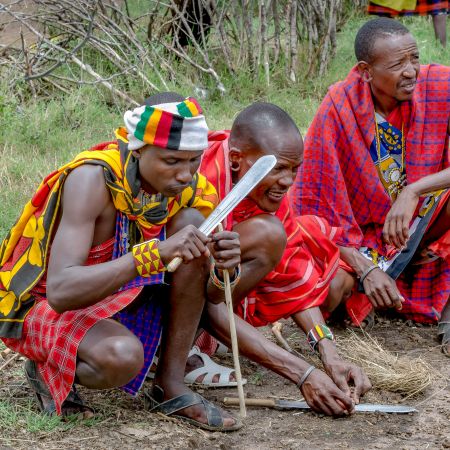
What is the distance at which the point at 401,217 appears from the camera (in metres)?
4.18

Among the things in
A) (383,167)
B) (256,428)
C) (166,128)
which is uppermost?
(166,128)

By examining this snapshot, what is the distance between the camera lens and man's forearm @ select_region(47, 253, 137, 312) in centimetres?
301

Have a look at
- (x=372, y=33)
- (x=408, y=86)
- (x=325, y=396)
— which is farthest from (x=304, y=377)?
(x=372, y=33)

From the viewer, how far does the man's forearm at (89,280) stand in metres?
3.01

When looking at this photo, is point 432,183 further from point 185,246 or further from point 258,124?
point 185,246

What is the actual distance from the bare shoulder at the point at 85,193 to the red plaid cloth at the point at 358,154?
1.46 m

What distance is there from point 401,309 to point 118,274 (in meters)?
1.92

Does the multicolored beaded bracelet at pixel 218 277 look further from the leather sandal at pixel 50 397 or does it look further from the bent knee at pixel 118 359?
the leather sandal at pixel 50 397

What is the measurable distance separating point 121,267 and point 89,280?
0.35ft

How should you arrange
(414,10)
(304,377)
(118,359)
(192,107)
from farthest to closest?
1. (414,10)
2. (304,377)
3. (192,107)
4. (118,359)

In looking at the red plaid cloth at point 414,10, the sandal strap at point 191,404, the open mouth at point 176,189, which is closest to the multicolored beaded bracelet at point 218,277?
the open mouth at point 176,189

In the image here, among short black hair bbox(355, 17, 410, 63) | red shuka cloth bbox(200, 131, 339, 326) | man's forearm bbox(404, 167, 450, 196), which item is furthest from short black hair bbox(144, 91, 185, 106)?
man's forearm bbox(404, 167, 450, 196)

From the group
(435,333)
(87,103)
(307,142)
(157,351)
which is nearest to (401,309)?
(435,333)

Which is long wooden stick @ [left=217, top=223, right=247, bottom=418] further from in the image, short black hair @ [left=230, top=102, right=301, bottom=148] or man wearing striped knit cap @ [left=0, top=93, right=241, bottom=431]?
short black hair @ [left=230, top=102, right=301, bottom=148]
